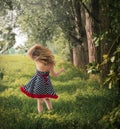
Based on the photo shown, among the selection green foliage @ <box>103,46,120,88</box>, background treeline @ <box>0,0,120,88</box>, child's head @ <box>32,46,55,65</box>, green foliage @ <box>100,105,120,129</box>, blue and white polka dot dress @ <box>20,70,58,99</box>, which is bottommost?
green foliage @ <box>100,105,120,129</box>

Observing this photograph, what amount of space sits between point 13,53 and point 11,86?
3.75 ft

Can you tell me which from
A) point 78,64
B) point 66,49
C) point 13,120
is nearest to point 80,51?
point 78,64

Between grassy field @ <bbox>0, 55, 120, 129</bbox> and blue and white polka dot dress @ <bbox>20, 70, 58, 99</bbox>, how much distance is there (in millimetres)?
305

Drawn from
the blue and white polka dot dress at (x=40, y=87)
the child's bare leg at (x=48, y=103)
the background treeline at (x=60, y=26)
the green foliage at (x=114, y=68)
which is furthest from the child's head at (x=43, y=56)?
the green foliage at (x=114, y=68)

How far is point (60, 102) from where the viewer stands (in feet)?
29.2

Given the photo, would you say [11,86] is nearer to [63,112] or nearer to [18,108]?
[18,108]

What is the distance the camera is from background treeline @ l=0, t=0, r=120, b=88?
9.70 meters

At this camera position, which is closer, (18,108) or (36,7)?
(18,108)

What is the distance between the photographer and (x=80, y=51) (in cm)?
1171

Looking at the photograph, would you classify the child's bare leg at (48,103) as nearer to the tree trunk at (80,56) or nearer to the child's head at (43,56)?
the child's head at (43,56)

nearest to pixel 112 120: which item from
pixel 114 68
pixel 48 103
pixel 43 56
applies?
pixel 114 68

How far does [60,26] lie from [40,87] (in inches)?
121

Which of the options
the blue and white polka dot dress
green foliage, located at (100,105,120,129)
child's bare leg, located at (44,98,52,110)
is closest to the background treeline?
the blue and white polka dot dress

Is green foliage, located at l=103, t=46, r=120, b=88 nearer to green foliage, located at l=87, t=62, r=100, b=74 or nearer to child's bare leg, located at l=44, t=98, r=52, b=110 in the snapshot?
green foliage, located at l=87, t=62, r=100, b=74
